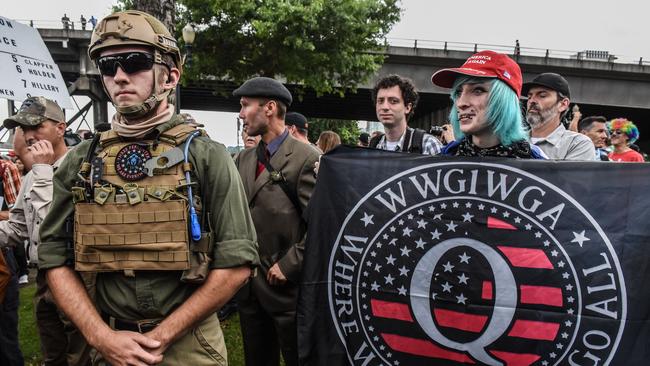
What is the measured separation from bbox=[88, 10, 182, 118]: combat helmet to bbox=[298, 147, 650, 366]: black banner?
1.08m

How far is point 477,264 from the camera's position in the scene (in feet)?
7.44

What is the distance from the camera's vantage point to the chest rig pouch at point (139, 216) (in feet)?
5.98

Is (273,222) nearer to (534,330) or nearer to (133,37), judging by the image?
(133,37)

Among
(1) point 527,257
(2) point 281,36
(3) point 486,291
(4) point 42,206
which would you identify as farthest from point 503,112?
(2) point 281,36

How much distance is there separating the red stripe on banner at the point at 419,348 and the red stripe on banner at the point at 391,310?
3.6 inches

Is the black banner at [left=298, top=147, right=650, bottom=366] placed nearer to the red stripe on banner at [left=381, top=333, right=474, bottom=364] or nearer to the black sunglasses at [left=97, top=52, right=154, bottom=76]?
the red stripe on banner at [left=381, top=333, right=474, bottom=364]

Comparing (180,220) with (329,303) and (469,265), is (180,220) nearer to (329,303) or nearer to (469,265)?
(329,303)

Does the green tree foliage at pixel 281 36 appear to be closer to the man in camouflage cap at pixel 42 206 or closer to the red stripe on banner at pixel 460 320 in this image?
the man in camouflage cap at pixel 42 206

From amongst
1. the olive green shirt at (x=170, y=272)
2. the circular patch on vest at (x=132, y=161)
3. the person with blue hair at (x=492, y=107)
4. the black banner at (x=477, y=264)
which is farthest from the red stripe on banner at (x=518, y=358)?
the circular patch on vest at (x=132, y=161)

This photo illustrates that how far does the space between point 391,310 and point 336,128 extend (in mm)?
53505

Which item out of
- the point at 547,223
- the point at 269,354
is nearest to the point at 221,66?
the point at 269,354

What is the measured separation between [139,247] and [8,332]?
273 cm

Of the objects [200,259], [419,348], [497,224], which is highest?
[497,224]

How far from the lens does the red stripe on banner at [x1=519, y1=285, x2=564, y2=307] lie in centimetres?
214
